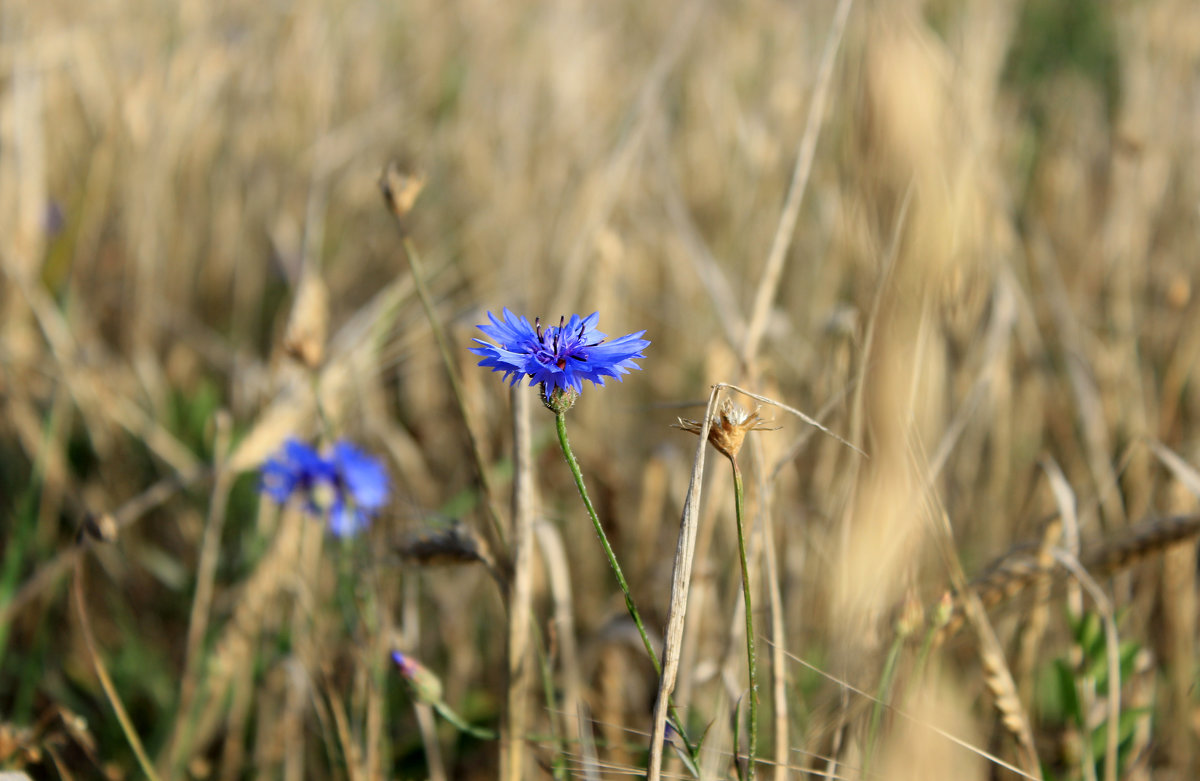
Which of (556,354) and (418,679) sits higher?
(556,354)

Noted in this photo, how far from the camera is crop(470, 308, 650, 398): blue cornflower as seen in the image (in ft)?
1.75

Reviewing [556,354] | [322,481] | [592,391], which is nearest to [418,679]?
[556,354]

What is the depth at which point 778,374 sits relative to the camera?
163 centimetres

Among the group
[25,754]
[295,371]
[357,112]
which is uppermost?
[357,112]

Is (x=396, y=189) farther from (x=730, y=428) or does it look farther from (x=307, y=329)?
(x=730, y=428)

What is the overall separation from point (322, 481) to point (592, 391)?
0.58m

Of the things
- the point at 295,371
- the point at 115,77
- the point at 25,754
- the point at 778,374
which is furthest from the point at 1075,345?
the point at 115,77

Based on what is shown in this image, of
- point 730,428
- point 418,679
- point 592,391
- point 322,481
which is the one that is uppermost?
point 592,391

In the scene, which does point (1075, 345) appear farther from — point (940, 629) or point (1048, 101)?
point (1048, 101)

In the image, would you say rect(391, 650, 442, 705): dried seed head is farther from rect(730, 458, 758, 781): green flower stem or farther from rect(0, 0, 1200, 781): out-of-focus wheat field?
rect(730, 458, 758, 781): green flower stem

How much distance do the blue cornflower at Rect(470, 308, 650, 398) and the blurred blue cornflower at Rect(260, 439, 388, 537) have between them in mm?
529

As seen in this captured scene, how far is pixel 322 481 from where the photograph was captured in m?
1.07

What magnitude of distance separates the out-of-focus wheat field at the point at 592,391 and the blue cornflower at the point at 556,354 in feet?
0.50

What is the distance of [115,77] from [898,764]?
2.03m
